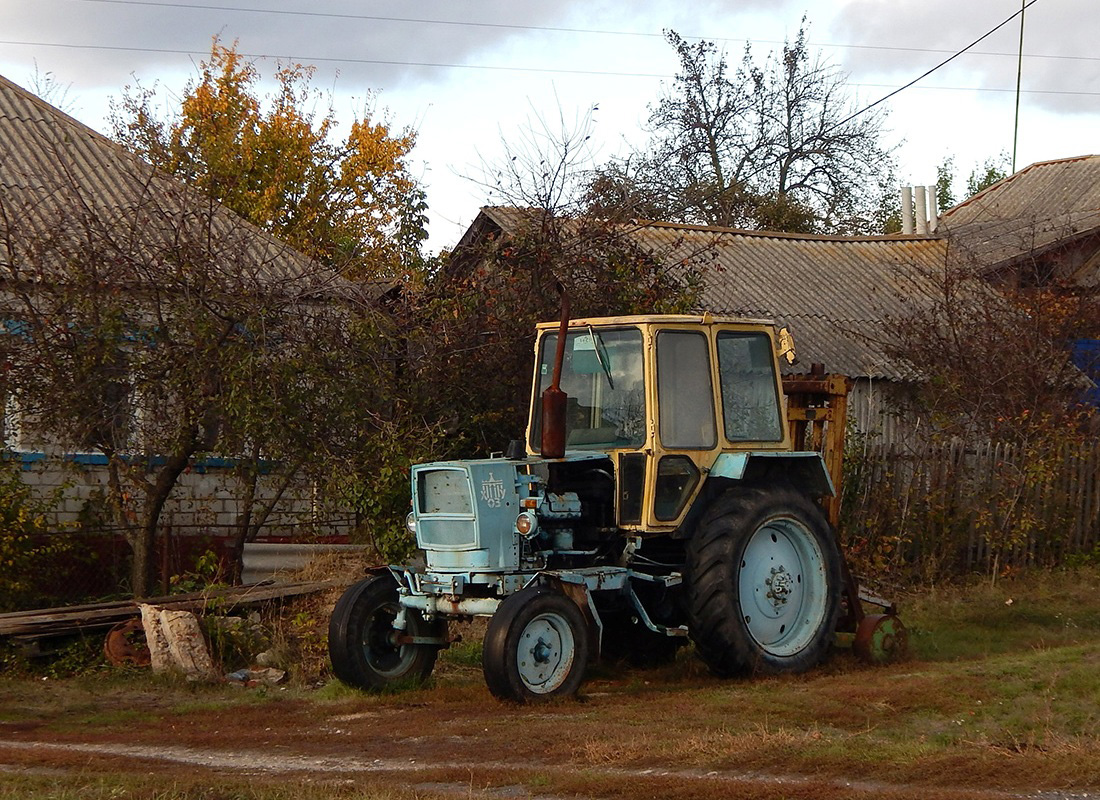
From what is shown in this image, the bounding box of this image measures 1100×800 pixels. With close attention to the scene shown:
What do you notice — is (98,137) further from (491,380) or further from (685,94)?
(685,94)

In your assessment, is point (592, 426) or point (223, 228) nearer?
point (592, 426)

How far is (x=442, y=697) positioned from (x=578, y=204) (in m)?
6.48

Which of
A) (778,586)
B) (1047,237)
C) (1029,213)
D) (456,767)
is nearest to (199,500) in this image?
(778,586)

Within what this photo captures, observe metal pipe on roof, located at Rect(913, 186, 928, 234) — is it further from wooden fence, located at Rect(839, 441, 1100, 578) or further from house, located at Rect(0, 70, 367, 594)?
house, located at Rect(0, 70, 367, 594)

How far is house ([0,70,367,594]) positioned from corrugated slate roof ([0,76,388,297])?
31 mm

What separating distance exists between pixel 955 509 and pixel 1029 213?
16.1 meters

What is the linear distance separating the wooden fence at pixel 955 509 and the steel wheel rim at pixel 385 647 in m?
5.60

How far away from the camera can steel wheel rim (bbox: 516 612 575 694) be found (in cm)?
773

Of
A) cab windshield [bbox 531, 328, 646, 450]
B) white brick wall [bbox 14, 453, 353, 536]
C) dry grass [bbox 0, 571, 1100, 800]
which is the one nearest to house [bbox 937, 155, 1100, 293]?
white brick wall [bbox 14, 453, 353, 536]

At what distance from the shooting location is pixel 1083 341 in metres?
17.8

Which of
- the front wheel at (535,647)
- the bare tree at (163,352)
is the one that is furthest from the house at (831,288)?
the front wheel at (535,647)

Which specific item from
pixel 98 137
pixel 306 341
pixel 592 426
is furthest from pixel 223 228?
pixel 592 426

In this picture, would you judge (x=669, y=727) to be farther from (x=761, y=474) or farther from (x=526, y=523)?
(x=761, y=474)

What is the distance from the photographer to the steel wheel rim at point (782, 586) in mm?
8750
